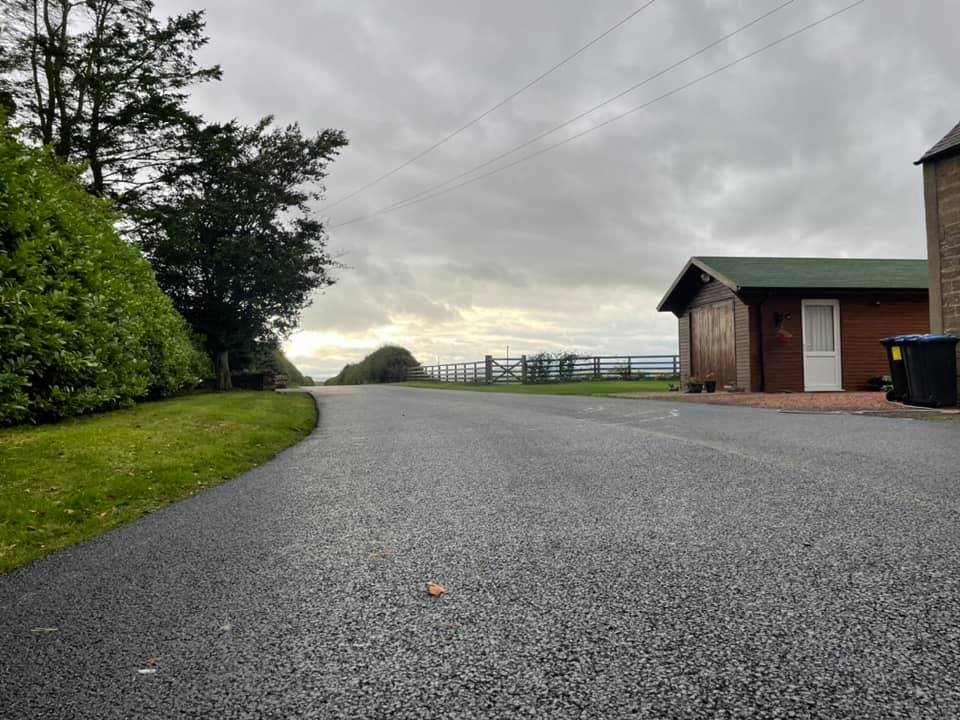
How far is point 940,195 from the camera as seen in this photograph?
41.5ft

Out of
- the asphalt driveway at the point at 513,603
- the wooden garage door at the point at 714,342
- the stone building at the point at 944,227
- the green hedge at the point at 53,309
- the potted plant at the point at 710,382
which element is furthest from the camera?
the potted plant at the point at 710,382

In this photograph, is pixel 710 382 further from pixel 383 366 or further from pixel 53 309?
pixel 383 366

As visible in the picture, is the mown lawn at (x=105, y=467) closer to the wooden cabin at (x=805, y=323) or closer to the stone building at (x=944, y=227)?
the stone building at (x=944, y=227)

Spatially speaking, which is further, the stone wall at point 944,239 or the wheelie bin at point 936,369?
the stone wall at point 944,239

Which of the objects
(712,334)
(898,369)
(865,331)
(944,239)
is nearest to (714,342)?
(712,334)

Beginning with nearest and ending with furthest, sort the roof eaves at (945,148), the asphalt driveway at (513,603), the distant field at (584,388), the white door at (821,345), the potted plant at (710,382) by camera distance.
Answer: the asphalt driveway at (513,603) → the roof eaves at (945,148) → the white door at (821,345) → the potted plant at (710,382) → the distant field at (584,388)

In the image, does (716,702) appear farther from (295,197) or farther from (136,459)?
(295,197)

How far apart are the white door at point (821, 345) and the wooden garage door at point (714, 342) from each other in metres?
2.15

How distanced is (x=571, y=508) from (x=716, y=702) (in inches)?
88.2

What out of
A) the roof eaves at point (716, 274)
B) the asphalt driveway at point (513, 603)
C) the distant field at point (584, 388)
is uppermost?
the roof eaves at point (716, 274)

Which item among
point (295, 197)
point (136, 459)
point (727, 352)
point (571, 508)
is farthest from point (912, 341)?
point (295, 197)

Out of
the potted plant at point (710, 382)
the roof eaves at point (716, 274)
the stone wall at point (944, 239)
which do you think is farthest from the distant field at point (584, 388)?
the stone wall at point (944, 239)

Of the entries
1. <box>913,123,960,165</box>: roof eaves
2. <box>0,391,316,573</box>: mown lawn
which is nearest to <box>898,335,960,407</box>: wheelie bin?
<box>913,123,960,165</box>: roof eaves

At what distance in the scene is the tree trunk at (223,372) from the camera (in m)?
21.6
